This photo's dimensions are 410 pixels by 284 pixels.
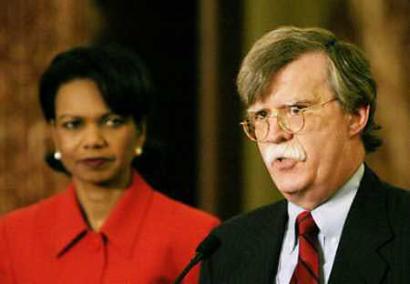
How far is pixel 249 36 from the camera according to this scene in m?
4.86

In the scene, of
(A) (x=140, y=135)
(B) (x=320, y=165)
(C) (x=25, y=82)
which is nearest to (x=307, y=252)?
(B) (x=320, y=165)

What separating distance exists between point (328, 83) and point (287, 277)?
477 millimetres

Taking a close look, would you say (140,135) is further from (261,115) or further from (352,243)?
(352,243)

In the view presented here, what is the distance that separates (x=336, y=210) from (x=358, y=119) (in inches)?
9.2

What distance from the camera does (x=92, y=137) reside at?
375 centimetres

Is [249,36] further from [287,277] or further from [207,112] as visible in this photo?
[287,277]

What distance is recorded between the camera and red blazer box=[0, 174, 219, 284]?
364 cm

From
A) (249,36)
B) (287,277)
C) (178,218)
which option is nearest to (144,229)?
(178,218)

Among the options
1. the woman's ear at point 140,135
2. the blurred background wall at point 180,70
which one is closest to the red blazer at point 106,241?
the woman's ear at point 140,135

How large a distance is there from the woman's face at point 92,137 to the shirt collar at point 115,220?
5cm

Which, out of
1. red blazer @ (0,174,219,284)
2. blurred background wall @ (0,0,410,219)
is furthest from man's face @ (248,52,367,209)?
blurred background wall @ (0,0,410,219)

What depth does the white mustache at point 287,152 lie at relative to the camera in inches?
111

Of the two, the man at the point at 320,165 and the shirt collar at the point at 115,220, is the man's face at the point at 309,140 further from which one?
the shirt collar at the point at 115,220

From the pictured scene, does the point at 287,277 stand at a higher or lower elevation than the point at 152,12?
lower
